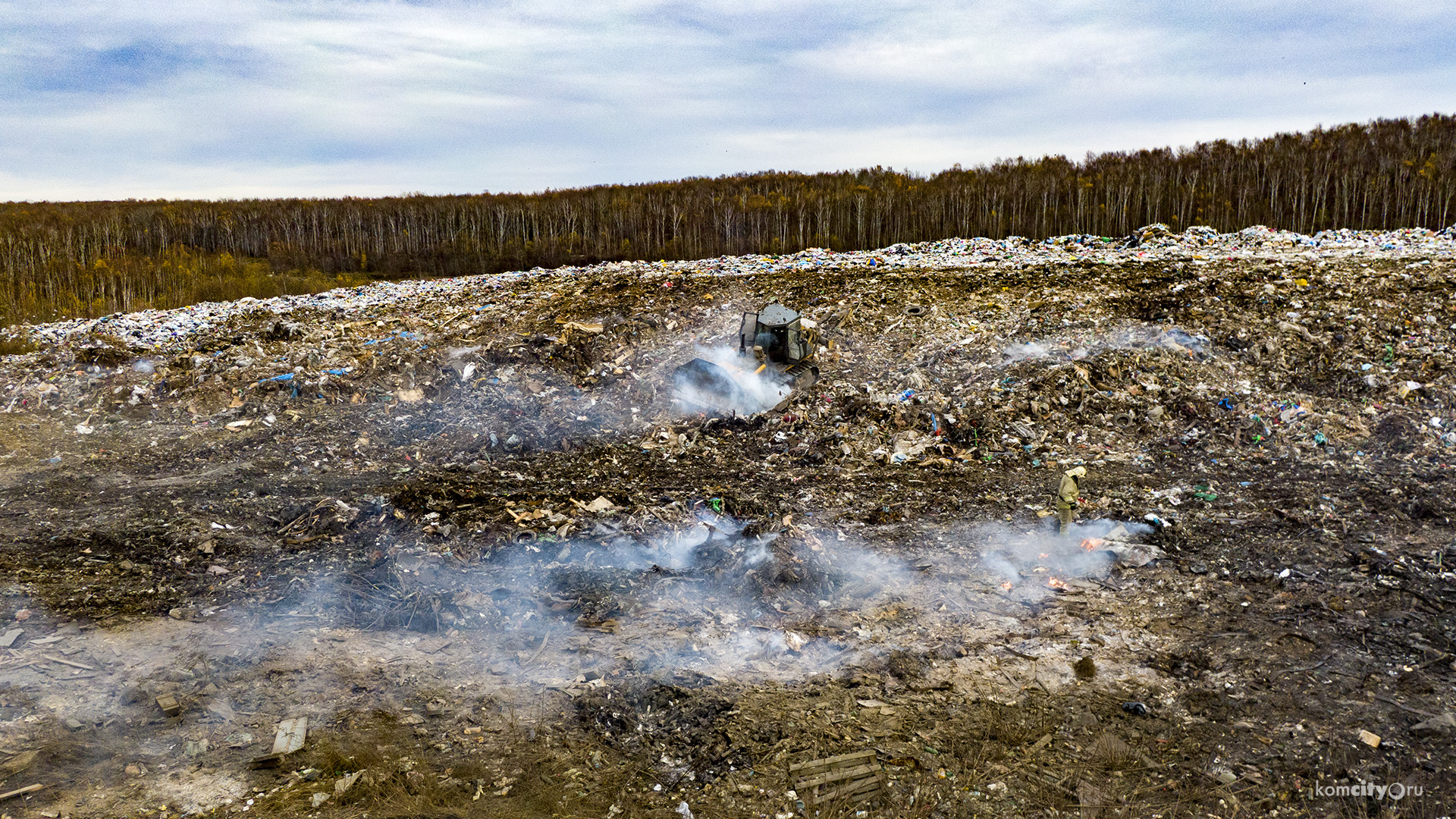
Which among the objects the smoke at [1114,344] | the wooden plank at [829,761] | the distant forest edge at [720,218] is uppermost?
the distant forest edge at [720,218]

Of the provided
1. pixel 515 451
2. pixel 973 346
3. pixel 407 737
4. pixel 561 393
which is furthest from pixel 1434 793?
pixel 561 393

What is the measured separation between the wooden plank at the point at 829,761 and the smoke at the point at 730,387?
5.07 m

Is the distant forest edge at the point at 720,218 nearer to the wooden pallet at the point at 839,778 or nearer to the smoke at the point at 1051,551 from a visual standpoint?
the smoke at the point at 1051,551

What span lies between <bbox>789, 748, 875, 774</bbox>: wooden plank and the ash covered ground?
0.05m

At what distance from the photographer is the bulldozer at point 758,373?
339 inches

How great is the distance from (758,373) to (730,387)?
1.32 feet

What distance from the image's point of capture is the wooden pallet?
3361 millimetres

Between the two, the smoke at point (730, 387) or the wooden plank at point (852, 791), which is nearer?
the wooden plank at point (852, 791)

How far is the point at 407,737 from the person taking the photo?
372 centimetres

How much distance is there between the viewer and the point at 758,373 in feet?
29.0

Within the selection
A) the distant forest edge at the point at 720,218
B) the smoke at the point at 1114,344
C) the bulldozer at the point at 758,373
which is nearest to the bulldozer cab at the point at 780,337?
the bulldozer at the point at 758,373

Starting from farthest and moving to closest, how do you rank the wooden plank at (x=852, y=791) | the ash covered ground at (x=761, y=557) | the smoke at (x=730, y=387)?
the smoke at (x=730, y=387) < the ash covered ground at (x=761, y=557) < the wooden plank at (x=852, y=791)

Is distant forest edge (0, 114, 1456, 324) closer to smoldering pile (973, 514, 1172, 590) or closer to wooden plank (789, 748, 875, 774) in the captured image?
smoldering pile (973, 514, 1172, 590)

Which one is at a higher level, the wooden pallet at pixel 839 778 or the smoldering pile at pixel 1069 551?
the smoldering pile at pixel 1069 551
